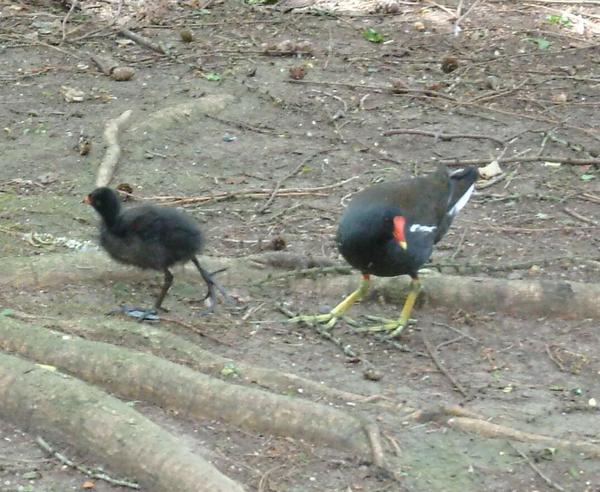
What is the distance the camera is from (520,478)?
4.07m

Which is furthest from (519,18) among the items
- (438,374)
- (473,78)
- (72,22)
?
(438,374)

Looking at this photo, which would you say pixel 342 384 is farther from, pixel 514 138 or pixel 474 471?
pixel 514 138

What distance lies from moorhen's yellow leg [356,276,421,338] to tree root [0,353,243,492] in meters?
1.74

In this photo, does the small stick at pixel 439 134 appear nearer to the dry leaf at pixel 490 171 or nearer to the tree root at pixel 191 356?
the dry leaf at pixel 490 171

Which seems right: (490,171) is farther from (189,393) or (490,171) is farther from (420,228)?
(189,393)

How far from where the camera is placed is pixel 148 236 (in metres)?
5.44

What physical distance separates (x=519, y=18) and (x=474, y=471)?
8.48m

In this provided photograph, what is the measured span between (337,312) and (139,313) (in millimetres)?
1044

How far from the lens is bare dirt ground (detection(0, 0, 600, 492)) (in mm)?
4219

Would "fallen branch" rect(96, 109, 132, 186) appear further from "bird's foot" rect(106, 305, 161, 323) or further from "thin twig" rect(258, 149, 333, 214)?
"bird's foot" rect(106, 305, 161, 323)

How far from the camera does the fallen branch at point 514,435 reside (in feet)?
13.8

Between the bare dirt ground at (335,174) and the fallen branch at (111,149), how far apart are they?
9cm

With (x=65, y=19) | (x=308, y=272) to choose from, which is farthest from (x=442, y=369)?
(x=65, y=19)

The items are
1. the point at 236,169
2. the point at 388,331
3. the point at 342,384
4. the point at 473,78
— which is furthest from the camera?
the point at 473,78
